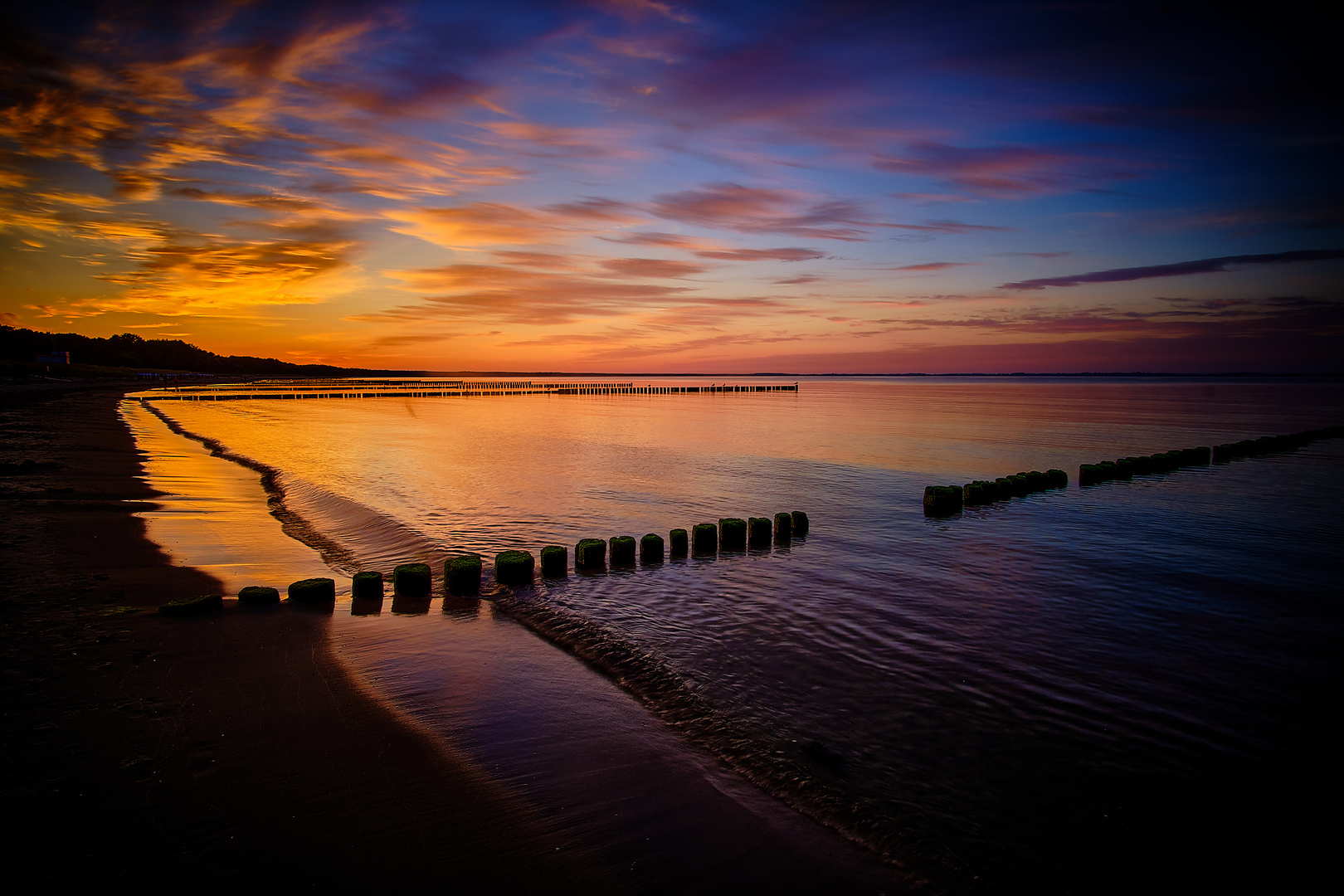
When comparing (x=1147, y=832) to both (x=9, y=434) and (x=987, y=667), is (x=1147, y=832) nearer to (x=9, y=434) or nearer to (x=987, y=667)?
(x=987, y=667)

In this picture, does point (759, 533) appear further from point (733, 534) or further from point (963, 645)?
point (963, 645)

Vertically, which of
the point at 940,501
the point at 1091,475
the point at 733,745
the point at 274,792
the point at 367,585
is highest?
the point at 1091,475

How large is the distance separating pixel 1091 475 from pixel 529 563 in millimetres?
18647

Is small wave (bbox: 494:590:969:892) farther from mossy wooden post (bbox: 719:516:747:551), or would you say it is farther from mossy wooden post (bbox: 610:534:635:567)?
mossy wooden post (bbox: 719:516:747:551)

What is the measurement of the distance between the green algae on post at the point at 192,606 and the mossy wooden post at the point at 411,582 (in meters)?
2.11

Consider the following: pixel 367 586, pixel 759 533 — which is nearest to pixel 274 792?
pixel 367 586

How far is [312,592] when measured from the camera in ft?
28.9

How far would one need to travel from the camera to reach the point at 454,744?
18.4 feet

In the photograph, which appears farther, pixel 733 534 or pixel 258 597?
pixel 733 534

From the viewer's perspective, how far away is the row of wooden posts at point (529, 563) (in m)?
8.77

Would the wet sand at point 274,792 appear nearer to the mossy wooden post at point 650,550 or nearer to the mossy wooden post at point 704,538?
the mossy wooden post at point 650,550

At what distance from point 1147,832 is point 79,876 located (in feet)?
22.9

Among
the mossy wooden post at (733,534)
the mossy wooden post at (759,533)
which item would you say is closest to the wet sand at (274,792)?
the mossy wooden post at (733,534)

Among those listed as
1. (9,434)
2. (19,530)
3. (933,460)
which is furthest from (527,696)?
(9,434)
